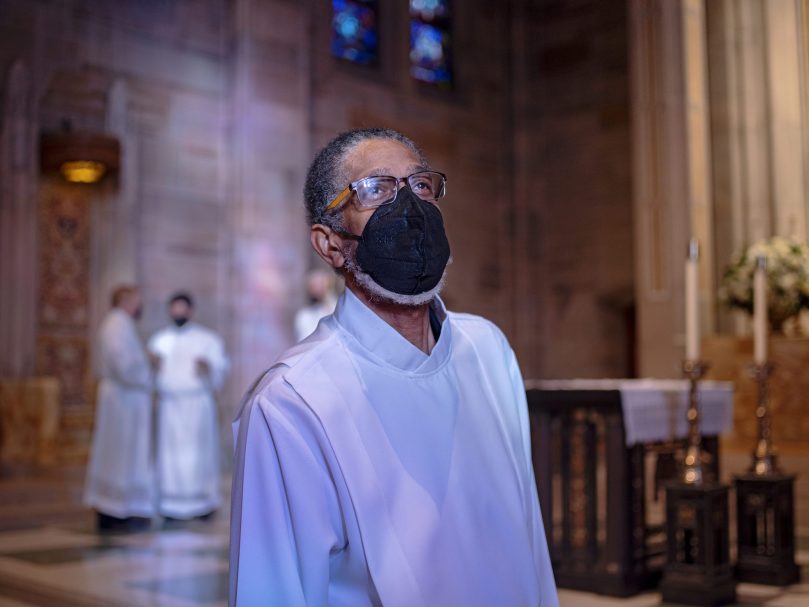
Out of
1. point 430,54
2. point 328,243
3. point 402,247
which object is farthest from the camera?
point 430,54

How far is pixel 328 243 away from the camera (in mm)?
1882

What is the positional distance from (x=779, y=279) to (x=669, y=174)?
5.85 ft

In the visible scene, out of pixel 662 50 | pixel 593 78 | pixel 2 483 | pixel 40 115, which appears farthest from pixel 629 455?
pixel 593 78

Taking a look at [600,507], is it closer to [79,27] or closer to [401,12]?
[79,27]

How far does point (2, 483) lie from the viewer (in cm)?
930

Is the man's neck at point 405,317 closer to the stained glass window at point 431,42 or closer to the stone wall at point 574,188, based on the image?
the stone wall at point 574,188

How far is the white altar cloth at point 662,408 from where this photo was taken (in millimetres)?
5223

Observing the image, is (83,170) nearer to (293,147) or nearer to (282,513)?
(293,147)

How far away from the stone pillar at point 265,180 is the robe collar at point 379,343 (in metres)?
10.5

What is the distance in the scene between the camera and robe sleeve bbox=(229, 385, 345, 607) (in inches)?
62.0

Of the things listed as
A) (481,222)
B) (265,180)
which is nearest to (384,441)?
(265,180)

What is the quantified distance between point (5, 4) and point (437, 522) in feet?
36.2

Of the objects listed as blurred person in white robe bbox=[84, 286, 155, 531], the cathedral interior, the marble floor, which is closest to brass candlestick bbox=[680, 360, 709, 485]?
the cathedral interior

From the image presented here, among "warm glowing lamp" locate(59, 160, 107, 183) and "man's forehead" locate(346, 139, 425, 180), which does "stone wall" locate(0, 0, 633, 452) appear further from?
"man's forehead" locate(346, 139, 425, 180)
